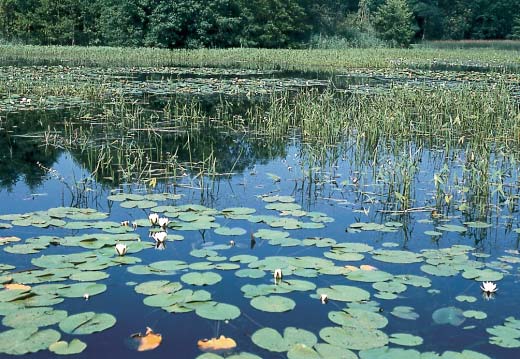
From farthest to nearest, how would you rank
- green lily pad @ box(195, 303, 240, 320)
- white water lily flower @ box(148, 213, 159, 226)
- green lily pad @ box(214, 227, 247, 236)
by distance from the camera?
1. white water lily flower @ box(148, 213, 159, 226)
2. green lily pad @ box(214, 227, 247, 236)
3. green lily pad @ box(195, 303, 240, 320)

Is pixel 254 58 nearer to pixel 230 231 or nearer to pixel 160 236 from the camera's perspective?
pixel 230 231

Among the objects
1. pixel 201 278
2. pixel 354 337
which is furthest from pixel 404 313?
pixel 201 278

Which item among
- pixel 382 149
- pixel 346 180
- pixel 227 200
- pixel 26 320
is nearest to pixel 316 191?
pixel 346 180

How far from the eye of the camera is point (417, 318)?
3.08m

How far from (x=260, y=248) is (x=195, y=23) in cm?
2550

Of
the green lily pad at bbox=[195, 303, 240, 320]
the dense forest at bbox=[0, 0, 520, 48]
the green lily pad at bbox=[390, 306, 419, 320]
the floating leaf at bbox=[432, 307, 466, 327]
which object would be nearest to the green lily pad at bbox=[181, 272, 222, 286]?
the green lily pad at bbox=[195, 303, 240, 320]

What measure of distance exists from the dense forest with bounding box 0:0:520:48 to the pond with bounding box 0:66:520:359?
21.3 meters

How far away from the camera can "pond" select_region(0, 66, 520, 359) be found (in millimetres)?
2816

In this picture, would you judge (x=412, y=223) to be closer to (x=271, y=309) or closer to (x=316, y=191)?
(x=316, y=191)

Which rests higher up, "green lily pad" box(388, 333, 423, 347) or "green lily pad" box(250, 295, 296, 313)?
"green lily pad" box(250, 295, 296, 313)

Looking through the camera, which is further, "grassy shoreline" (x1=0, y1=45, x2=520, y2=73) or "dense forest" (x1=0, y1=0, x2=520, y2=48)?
"dense forest" (x1=0, y1=0, x2=520, y2=48)

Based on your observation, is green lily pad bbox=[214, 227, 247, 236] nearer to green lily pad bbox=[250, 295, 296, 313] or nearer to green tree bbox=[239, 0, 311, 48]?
green lily pad bbox=[250, 295, 296, 313]

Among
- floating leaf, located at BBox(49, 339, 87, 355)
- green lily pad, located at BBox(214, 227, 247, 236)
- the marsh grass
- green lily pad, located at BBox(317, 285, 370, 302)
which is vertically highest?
the marsh grass

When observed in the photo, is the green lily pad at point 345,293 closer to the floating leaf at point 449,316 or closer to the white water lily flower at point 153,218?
the floating leaf at point 449,316
